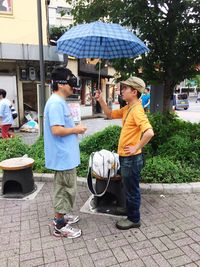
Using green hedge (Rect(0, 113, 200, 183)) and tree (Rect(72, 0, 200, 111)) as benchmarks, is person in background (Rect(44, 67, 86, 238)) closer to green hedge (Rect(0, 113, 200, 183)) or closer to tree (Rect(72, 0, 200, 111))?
green hedge (Rect(0, 113, 200, 183))

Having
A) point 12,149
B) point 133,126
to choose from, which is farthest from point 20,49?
point 133,126

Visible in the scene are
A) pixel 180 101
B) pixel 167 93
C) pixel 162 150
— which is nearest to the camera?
pixel 162 150

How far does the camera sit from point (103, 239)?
328cm

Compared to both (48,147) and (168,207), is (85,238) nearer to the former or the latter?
(48,147)

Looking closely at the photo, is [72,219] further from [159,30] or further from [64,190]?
[159,30]

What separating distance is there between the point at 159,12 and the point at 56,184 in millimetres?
4403

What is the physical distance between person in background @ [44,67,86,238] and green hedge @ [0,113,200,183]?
1.78 metres

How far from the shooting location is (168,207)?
409cm

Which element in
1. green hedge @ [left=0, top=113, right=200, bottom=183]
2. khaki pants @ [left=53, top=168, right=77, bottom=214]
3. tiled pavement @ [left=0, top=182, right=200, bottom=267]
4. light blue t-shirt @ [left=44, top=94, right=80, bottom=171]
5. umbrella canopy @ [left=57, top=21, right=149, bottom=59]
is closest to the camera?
tiled pavement @ [left=0, top=182, right=200, bottom=267]

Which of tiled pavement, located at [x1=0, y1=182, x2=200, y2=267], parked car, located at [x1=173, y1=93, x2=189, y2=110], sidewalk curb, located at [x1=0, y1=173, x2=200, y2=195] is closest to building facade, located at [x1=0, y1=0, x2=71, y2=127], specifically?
tiled pavement, located at [x1=0, y1=182, x2=200, y2=267]

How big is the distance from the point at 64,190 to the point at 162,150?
2984mm

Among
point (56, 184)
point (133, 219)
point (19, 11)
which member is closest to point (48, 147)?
point (56, 184)

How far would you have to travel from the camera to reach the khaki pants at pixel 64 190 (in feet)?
10.6

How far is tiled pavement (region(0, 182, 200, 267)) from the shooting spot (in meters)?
2.89
